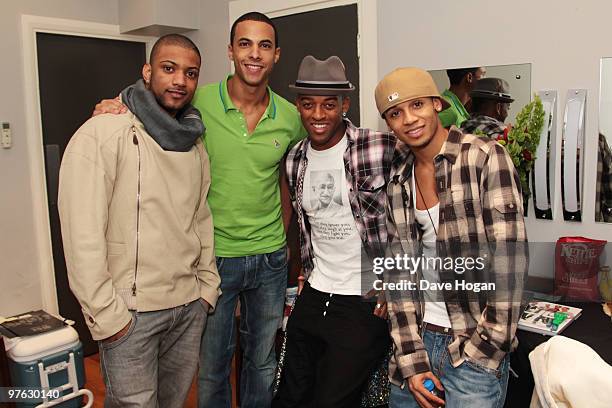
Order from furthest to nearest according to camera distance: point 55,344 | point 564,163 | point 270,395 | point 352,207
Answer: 1. point 55,344
2. point 270,395
3. point 564,163
4. point 352,207

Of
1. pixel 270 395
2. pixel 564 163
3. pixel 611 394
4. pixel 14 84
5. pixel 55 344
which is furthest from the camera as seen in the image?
pixel 14 84

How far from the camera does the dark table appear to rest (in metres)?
1.72

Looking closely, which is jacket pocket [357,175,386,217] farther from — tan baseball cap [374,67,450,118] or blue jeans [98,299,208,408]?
blue jeans [98,299,208,408]

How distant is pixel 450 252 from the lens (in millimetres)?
1628

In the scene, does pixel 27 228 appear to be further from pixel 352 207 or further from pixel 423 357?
pixel 423 357

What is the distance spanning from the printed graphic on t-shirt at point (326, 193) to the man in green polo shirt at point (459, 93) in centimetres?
62

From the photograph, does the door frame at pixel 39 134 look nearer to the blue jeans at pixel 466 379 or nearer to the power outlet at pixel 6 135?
the power outlet at pixel 6 135

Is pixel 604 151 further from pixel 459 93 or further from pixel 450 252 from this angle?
pixel 450 252

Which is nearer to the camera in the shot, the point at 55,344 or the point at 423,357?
the point at 423,357

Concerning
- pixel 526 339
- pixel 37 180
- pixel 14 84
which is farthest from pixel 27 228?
pixel 526 339

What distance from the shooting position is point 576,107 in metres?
2.08

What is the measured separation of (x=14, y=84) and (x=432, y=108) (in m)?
2.67

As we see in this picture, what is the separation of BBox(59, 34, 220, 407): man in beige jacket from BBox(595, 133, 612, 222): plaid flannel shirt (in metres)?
1.47

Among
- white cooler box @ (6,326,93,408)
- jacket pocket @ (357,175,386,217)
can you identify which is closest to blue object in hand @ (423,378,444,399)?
jacket pocket @ (357,175,386,217)
